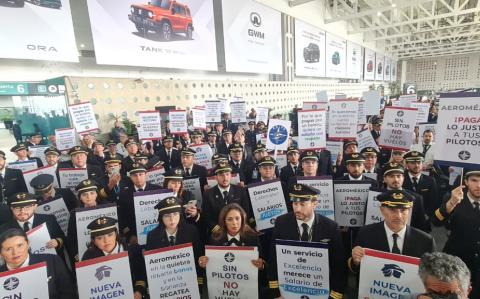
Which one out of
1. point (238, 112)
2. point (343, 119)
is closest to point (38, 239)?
point (343, 119)

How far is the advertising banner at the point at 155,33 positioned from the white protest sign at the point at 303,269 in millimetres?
10035

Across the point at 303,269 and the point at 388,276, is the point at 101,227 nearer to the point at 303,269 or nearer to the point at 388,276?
the point at 303,269

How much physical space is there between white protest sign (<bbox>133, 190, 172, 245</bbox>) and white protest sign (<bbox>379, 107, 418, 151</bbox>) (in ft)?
13.7

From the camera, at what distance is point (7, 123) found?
407 inches

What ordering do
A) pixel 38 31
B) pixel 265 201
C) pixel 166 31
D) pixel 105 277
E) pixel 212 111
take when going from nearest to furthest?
pixel 105 277
pixel 265 201
pixel 38 31
pixel 212 111
pixel 166 31

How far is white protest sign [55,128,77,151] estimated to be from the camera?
684 cm

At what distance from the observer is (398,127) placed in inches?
203

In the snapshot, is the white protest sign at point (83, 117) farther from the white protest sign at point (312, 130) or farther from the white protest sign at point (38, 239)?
the white protest sign at point (312, 130)

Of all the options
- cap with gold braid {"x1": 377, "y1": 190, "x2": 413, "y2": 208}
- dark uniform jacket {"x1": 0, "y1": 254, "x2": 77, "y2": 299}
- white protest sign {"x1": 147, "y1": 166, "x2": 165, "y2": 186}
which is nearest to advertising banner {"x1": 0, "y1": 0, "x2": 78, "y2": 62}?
white protest sign {"x1": 147, "y1": 166, "x2": 165, "y2": 186}

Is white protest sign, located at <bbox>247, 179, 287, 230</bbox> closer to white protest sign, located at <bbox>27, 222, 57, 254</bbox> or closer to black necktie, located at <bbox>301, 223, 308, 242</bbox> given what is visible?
black necktie, located at <bbox>301, 223, 308, 242</bbox>

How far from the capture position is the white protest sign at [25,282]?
7.11ft

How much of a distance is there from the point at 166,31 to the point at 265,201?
34.3 ft

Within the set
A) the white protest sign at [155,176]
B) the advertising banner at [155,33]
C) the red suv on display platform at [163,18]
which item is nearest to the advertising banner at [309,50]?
the advertising banner at [155,33]

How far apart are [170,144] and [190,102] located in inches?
282
